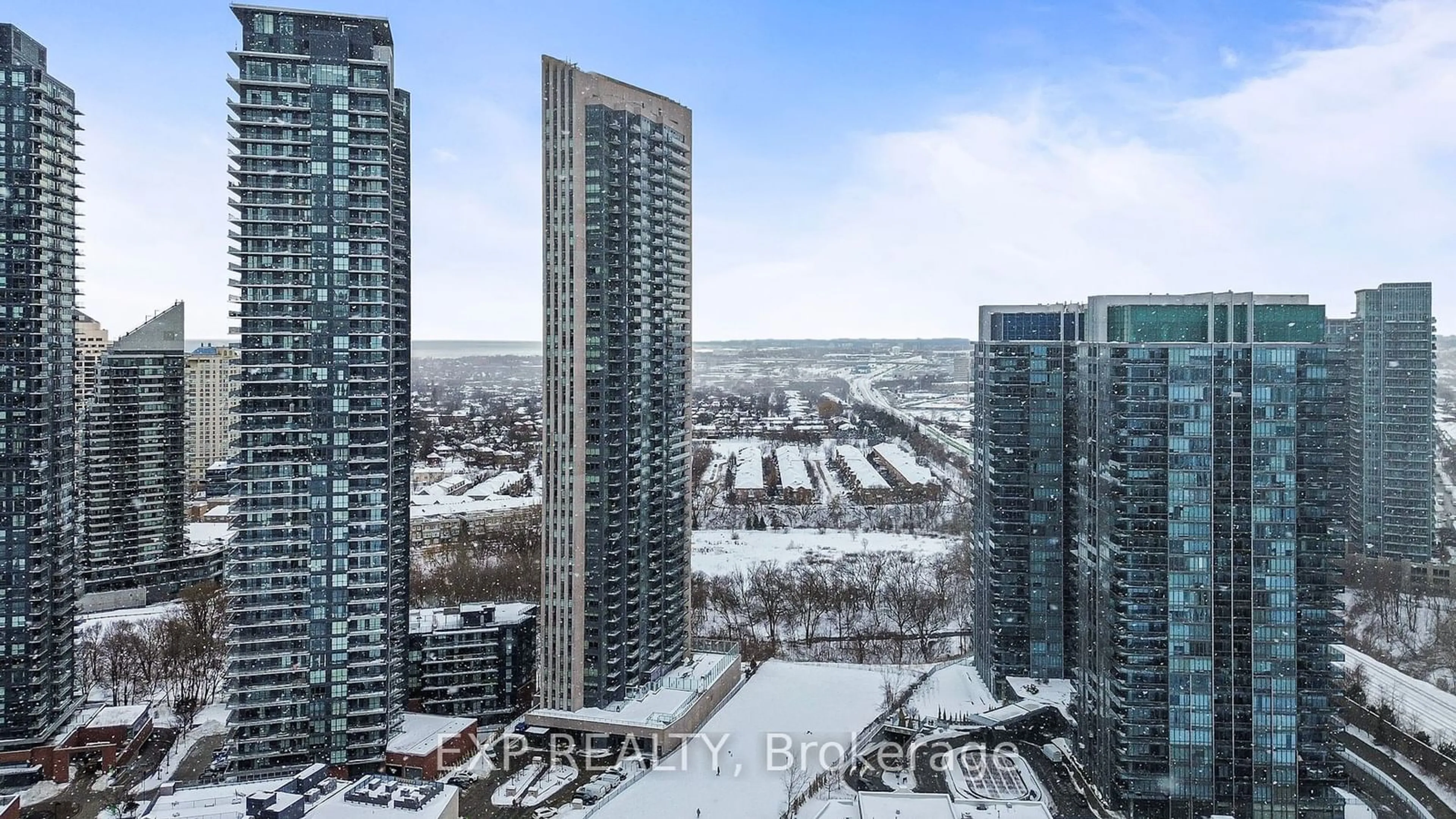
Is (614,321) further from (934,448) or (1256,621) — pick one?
(934,448)

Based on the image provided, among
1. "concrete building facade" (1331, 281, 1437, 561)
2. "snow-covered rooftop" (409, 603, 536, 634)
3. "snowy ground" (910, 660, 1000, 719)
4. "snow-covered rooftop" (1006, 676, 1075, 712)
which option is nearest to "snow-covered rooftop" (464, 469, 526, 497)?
"snow-covered rooftop" (409, 603, 536, 634)

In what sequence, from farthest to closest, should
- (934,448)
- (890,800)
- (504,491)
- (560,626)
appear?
(934,448)
(504,491)
(560,626)
(890,800)

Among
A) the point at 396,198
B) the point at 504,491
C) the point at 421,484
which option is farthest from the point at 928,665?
the point at 421,484

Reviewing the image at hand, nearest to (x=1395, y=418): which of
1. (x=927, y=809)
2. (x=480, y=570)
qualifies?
(x=927, y=809)

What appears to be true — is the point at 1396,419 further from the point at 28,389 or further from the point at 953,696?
the point at 28,389

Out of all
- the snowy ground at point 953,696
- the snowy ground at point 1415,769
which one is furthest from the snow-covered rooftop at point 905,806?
the snowy ground at point 1415,769

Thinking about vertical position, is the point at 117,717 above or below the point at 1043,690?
above
